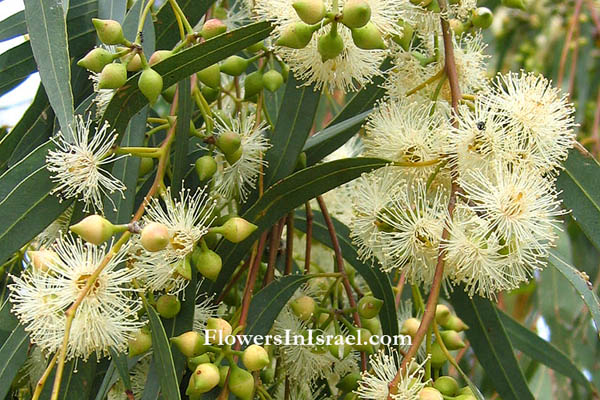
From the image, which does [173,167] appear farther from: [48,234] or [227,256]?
[48,234]

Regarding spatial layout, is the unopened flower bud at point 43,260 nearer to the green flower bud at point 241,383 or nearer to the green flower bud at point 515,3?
the green flower bud at point 241,383

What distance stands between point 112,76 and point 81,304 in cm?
34

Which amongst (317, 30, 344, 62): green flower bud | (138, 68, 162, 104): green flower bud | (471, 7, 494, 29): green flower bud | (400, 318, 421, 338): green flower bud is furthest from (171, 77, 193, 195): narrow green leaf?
(471, 7, 494, 29): green flower bud

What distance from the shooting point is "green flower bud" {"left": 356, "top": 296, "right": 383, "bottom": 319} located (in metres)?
1.37

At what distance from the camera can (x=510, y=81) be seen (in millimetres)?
1369

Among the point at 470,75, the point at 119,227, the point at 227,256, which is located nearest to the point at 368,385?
the point at 227,256

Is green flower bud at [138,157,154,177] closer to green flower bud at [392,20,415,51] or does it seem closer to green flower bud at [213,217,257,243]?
green flower bud at [213,217,257,243]

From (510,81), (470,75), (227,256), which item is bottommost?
(227,256)

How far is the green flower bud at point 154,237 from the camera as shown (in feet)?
3.56

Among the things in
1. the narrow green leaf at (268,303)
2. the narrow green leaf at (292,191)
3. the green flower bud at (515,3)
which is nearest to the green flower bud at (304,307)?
the narrow green leaf at (268,303)

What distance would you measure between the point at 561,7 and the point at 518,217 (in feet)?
8.41

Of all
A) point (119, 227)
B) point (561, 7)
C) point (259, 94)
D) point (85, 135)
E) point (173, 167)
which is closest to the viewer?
point (119, 227)

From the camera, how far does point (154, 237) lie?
1084mm

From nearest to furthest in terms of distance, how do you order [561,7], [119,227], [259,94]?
[119,227], [259,94], [561,7]
